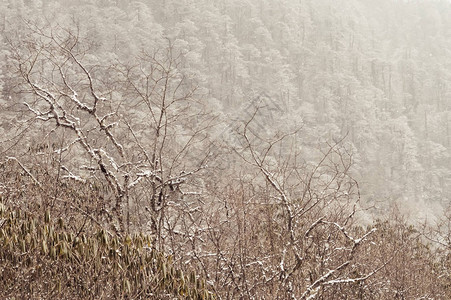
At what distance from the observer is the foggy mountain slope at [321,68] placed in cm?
5169

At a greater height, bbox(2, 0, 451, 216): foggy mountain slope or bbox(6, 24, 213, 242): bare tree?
bbox(2, 0, 451, 216): foggy mountain slope

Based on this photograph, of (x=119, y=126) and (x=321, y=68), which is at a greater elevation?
(x=321, y=68)

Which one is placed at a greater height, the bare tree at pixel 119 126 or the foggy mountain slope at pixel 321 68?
the foggy mountain slope at pixel 321 68

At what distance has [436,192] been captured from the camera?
163ft

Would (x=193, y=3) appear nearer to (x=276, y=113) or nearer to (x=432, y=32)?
(x=276, y=113)

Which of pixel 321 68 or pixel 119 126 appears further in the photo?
pixel 321 68

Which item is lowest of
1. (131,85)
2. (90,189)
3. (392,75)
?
(90,189)

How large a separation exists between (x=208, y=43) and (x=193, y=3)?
9675 mm

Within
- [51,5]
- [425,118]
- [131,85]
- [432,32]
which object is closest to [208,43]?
[51,5]

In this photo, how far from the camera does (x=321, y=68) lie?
213ft

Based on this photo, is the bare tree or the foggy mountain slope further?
the foggy mountain slope

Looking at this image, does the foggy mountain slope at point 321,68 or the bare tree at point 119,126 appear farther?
the foggy mountain slope at point 321,68

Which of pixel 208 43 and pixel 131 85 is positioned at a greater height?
pixel 208 43

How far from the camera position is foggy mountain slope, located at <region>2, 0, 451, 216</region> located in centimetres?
5169
